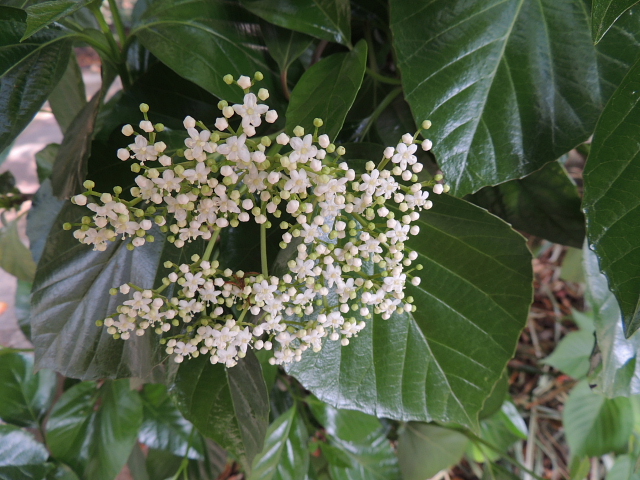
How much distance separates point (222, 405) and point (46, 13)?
0.47m

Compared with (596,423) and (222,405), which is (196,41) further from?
(596,423)

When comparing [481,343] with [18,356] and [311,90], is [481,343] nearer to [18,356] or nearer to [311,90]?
[311,90]

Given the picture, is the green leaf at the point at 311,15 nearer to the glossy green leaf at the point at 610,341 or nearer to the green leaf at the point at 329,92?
the green leaf at the point at 329,92

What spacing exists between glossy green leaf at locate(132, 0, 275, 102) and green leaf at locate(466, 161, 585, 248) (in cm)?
40

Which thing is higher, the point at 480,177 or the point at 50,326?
the point at 480,177

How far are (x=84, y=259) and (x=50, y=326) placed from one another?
8 centimetres

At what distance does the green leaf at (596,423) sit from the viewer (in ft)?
3.47

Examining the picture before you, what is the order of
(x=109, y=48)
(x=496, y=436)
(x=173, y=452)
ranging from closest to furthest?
(x=109, y=48), (x=173, y=452), (x=496, y=436)

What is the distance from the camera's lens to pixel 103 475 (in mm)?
788

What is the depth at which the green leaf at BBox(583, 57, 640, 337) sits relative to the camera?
1.27 ft

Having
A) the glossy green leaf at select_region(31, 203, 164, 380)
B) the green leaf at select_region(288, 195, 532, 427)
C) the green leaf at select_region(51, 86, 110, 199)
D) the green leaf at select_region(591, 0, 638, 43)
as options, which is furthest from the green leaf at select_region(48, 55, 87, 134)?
the green leaf at select_region(591, 0, 638, 43)

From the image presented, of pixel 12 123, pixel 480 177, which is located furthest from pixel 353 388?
pixel 12 123

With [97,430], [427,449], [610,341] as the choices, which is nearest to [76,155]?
[97,430]

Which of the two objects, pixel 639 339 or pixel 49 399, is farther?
pixel 49 399
